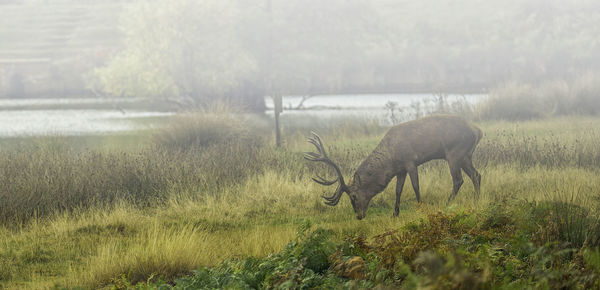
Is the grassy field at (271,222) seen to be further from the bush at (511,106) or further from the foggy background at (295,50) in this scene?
the foggy background at (295,50)

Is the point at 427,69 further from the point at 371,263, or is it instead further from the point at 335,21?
the point at 371,263

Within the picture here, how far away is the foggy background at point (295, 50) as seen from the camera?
30.8 meters

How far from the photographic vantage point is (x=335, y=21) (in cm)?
3756

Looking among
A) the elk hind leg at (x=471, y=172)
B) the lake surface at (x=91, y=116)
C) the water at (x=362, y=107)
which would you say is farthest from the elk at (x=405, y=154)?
the lake surface at (x=91, y=116)

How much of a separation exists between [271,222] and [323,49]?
2862cm

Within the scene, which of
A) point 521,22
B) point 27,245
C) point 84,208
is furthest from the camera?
point 521,22

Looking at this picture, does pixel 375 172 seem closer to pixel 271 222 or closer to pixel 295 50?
pixel 271 222

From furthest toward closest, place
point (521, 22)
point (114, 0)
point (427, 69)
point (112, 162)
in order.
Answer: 1. point (114, 0)
2. point (427, 69)
3. point (521, 22)
4. point (112, 162)

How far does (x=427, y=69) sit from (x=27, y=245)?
50.0 metres

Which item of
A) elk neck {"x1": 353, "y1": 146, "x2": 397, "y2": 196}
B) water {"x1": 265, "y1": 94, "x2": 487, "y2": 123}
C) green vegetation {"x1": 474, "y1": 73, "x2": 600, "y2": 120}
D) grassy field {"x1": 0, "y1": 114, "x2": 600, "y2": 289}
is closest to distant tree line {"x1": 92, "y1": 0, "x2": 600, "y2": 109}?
water {"x1": 265, "y1": 94, "x2": 487, "y2": 123}

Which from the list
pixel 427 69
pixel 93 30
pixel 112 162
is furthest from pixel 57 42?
pixel 112 162

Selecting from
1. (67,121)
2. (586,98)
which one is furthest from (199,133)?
(67,121)

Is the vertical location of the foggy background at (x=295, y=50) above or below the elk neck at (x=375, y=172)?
above

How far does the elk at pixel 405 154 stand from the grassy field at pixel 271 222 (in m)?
0.43
